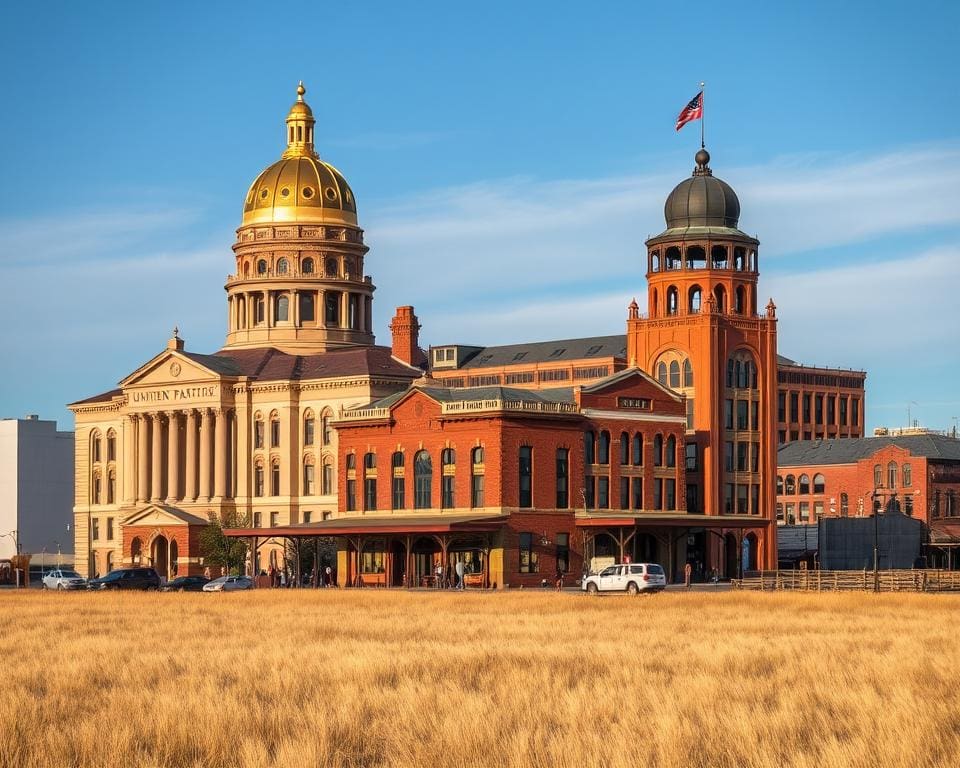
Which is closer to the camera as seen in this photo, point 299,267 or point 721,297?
point 721,297

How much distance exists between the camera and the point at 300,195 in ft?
531

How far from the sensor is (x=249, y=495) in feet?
481

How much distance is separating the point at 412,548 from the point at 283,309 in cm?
5561

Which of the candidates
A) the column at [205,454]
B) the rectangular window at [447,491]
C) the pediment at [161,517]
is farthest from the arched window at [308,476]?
the rectangular window at [447,491]

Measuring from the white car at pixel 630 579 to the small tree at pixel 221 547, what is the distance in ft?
168

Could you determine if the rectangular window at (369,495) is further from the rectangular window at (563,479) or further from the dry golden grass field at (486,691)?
the dry golden grass field at (486,691)

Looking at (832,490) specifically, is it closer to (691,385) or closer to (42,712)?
(691,385)

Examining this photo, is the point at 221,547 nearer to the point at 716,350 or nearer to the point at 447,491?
the point at 447,491

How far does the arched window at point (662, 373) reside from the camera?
12938 cm

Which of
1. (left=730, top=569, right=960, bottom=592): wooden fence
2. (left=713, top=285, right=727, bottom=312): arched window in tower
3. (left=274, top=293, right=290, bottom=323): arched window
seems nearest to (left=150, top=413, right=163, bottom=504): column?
(left=274, top=293, right=290, bottom=323): arched window

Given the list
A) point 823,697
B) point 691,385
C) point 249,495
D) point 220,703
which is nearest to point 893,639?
point 823,697

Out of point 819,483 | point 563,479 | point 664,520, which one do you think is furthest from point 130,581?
point 819,483

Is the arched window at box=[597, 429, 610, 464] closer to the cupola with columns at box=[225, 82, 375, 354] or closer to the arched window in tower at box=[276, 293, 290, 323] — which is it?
the cupola with columns at box=[225, 82, 375, 354]

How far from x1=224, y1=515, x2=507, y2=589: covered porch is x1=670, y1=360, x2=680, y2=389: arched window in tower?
25464mm
